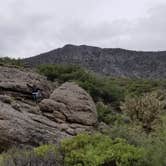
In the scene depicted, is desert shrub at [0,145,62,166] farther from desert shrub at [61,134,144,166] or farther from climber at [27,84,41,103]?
climber at [27,84,41,103]

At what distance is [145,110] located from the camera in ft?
67.2

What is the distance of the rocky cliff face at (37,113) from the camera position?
1630 cm

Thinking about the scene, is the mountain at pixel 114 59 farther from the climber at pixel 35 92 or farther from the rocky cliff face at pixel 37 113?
the rocky cliff face at pixel 37 113

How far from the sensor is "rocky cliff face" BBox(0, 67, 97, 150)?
16.3 meters

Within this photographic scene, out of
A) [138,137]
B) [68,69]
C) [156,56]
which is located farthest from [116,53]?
[138,137]

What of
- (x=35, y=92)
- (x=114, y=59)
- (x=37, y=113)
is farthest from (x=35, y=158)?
(x=114, y=59)

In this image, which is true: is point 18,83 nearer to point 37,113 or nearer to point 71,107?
point 37,113

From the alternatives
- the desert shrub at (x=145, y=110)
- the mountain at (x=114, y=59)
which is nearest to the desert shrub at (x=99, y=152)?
the desert shrub at (x=145, y=110)

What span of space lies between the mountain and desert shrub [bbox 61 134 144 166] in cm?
5206

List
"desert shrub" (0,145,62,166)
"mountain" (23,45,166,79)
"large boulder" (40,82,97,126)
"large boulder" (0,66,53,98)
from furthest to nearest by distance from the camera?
1. "mountain" (23,45,166,79)
2. "large boulder" (0,66,53,98)
3. "large boulder" (40,82,97,126)
4. "desert shrub" (0,145,62,166)

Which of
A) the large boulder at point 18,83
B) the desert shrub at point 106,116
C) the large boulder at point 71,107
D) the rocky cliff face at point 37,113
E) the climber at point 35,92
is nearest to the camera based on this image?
the rocky cliff face at point 37,113

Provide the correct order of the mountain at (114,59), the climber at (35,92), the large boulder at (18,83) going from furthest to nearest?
the mountain at (114,59)
the climber at (35,92)
the large boulder at (18,83)

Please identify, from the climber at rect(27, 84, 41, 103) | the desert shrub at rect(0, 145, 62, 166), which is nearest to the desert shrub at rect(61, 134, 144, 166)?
the desert shrub at rect(0, 145, 62, 166)

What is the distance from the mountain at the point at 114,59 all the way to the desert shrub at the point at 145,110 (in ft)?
141
